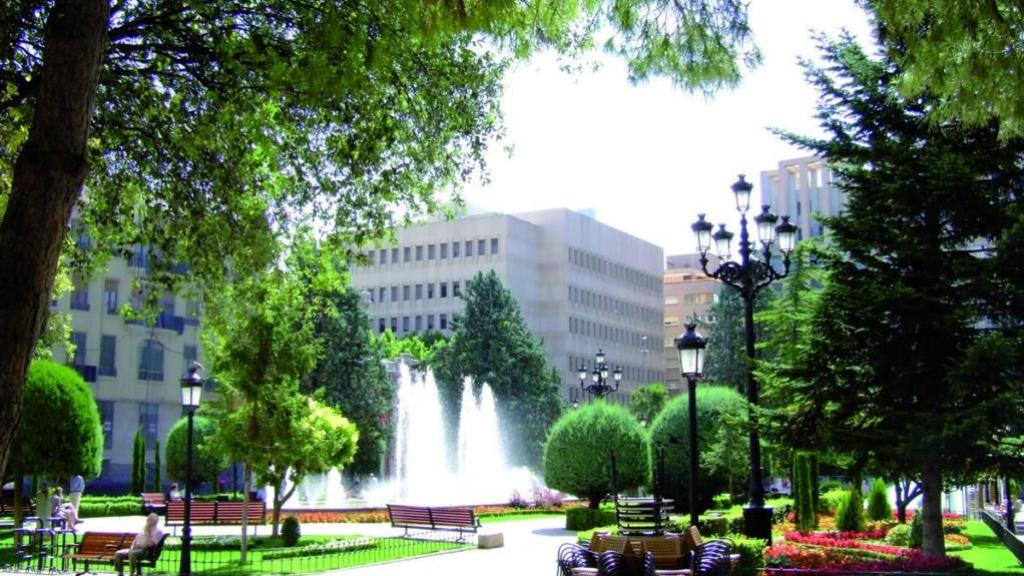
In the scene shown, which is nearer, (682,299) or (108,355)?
(108,355)

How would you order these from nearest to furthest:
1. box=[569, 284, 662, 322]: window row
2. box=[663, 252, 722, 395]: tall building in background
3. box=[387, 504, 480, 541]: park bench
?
box=[387, 504, 480, 541]: park bench < box=[569, 284, 662, 322]: window row < box=[663, 252, 722, 395]: tall building in background

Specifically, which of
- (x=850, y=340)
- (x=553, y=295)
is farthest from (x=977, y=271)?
(x=553, y=295)

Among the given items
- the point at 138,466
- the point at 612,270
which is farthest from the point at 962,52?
the point at 612,270

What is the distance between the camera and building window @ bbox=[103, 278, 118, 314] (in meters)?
53.0

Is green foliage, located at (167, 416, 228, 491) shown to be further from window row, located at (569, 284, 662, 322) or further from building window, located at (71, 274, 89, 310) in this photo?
window row, located at (569, 284, 662, 322)

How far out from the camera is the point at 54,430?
84.6 feet

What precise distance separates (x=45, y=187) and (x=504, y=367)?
57080mm

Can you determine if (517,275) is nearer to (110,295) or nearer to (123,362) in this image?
(123,362)

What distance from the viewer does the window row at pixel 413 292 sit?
3541 inches

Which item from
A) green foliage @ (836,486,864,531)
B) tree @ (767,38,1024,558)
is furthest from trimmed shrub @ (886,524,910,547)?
tree @ (767,38,1024,558)

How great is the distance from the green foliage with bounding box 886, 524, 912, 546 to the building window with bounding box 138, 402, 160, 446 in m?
41.5

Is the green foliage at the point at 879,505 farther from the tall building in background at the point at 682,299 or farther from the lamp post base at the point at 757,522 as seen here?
the tall building in background at the point at 682,299

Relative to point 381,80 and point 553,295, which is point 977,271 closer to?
point 381,80

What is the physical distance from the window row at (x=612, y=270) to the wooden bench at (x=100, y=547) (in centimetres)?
7459
